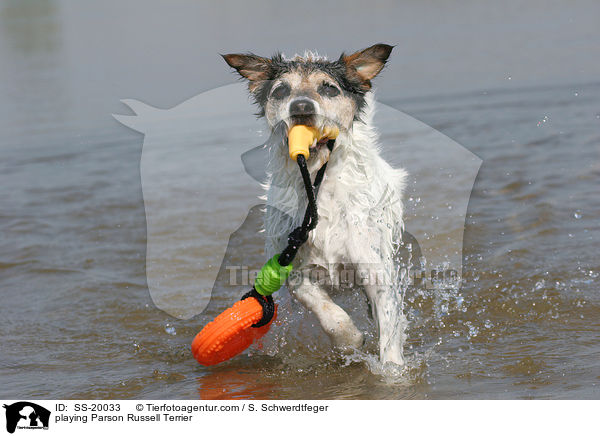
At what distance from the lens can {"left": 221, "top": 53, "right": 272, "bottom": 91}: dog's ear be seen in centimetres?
478

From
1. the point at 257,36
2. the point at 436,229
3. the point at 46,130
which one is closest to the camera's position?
the point at 436,229

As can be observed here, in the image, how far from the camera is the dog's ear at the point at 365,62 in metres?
4.76

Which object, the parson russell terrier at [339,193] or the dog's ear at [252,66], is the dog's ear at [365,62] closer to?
the parson russell terrier at [339,193]

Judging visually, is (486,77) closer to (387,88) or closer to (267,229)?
(387,88)

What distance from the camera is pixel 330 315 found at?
485 centimetres

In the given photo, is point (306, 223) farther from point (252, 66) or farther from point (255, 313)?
point (252, 66)

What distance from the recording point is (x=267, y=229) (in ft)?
16.9

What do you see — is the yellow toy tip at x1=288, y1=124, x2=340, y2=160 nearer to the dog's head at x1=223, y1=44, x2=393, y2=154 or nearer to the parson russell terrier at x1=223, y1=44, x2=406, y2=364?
the dog's head at x1=223, y1=44, x2=393, y2=154

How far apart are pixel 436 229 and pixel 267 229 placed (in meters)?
3.50

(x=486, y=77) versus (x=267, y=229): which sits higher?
(x=486, y=77)
